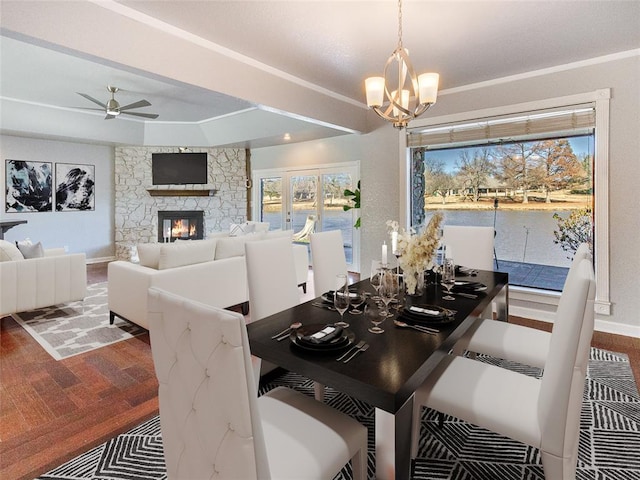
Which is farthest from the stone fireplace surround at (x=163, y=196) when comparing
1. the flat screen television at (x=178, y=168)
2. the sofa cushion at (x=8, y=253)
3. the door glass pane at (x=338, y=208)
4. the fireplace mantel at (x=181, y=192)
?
the sofa cushion at (x=8, y=253)

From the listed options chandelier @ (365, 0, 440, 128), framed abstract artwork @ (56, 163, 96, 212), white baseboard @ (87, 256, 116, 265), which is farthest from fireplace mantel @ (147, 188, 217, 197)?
chandelier @ (365, 0, 440, 128)

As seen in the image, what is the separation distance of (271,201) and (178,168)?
2.14 meters

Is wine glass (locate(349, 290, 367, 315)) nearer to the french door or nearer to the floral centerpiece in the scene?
the floral centerpiece

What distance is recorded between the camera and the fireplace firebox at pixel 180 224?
787 cm

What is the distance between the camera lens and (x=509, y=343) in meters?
2.10

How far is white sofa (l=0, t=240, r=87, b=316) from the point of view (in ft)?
11.6

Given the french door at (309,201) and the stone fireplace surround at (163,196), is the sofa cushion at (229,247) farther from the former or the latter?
the stone fireplace surround at (163,196)

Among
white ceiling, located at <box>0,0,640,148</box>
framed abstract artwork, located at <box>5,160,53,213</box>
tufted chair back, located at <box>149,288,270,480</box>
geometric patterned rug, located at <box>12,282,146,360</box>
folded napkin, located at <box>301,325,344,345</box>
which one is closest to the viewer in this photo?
tufted chair back, located at <box>149,288,270,480</box>

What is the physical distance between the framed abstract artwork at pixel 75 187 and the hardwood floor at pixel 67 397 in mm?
4343

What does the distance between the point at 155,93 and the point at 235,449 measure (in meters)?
5.65

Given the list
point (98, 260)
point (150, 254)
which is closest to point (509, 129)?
point (150, 254)

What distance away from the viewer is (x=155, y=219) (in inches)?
307

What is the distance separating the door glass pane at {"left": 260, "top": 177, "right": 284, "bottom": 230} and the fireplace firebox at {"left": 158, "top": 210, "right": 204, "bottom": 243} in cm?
140

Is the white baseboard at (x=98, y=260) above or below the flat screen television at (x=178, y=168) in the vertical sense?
below
